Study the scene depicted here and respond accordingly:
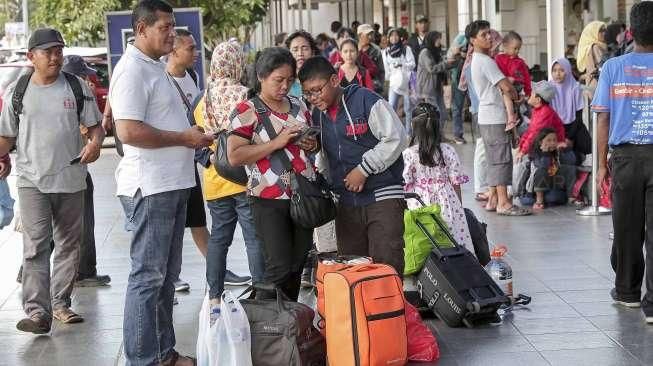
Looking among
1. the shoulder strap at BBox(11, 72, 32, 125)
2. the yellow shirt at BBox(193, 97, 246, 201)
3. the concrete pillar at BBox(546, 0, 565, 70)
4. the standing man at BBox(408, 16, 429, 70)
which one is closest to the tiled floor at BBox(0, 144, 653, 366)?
the yellow shirt at BBox(193, 97, 246, 201)

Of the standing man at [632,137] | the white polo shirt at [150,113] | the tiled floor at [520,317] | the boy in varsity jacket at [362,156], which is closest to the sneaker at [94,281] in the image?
the tiled floor at [520,317]

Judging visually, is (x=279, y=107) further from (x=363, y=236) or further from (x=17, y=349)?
(x=17, y=349)

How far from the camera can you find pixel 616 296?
8000 millimetres

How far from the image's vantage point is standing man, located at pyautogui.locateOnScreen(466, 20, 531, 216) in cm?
1185

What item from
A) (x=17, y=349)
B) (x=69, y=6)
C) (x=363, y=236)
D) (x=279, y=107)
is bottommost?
(x=17, y=349)

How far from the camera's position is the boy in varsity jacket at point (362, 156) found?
683cm

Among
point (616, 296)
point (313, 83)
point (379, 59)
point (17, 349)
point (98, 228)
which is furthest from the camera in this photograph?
point (379, 59)

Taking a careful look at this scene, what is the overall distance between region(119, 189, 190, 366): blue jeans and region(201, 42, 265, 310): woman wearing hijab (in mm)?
1283

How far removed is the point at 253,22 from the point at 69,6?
13.6ft

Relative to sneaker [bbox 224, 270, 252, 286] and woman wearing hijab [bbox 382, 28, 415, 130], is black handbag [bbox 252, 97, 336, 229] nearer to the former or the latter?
sneaker [bbox 224, 270, 252, 286]

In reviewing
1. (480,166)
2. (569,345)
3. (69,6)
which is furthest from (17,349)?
(69,6)

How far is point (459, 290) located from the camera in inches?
295

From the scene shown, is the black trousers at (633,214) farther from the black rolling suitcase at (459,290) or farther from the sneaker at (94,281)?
the sneaker at (94,281)

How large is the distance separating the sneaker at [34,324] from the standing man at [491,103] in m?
5.53
